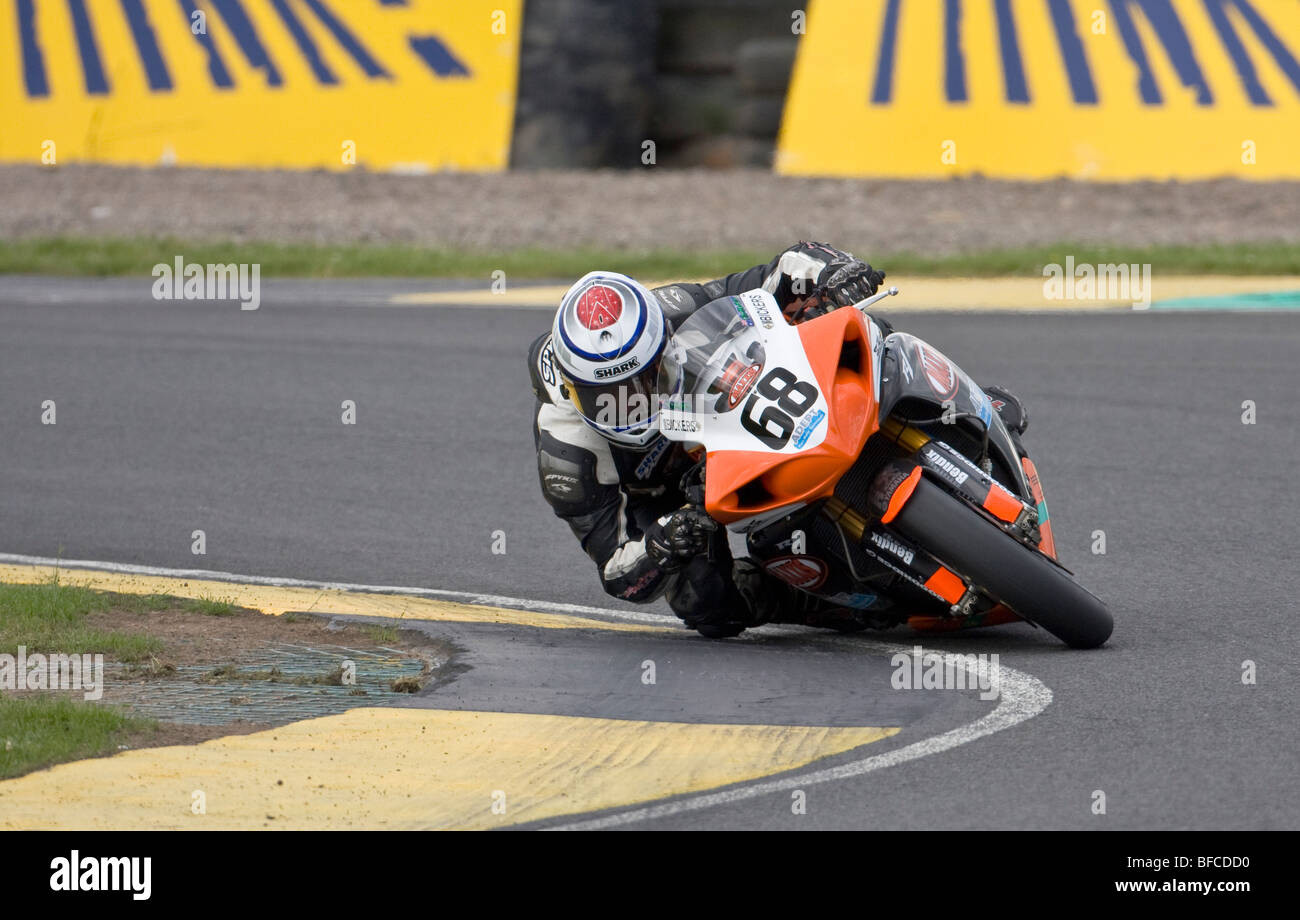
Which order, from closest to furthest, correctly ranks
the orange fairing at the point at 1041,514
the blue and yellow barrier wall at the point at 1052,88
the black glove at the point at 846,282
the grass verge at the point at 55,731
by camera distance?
1. the grass verge at the point at 55,731
2. the orange fairing at the point at 1041,514
3. the black glove at the point at 846,282
4. the blue and yellow barrier wall at the point at 1052,88

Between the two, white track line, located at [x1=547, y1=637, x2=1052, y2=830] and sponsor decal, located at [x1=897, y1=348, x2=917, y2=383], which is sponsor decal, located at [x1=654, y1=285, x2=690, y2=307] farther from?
white track line, located at [x1=547, y1=637, x2=1052, y2=830]

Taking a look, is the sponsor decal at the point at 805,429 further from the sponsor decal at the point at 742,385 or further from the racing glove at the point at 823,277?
the racing glove at the point at 823,277

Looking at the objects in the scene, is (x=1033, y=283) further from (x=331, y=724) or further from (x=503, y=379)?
(x=331, y=724)

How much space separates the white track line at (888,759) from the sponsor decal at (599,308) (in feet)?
5.02

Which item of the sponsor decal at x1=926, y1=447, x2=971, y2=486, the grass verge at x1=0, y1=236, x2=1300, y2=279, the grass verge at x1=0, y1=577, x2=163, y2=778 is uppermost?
the grass verge at x1=0, y1=236, x2=1300, y2=279

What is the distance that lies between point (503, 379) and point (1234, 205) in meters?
8.99

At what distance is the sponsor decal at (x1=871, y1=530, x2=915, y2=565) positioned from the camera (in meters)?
5.85

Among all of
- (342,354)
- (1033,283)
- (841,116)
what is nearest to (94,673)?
(342,354)

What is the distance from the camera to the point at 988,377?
11.5m

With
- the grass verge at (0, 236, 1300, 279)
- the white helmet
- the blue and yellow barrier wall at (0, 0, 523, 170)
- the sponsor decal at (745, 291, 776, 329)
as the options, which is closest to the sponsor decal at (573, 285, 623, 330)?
the white helmet

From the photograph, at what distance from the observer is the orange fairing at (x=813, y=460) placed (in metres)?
5.55

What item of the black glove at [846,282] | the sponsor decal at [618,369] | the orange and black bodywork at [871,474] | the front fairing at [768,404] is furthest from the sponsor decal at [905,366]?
the sponsor decal at [618,369]

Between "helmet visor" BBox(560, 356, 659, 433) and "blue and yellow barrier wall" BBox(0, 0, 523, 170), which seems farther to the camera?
"blue and yellow barrier wall" BBox(0, 0, 523, 170)

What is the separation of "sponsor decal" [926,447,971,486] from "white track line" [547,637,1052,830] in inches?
25.3
